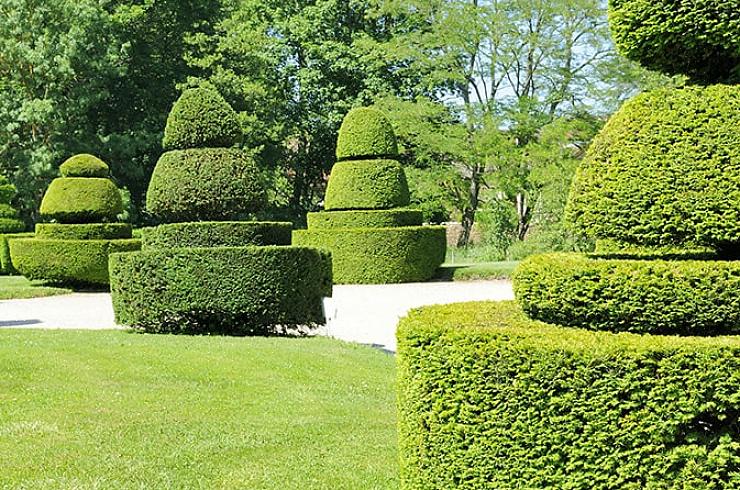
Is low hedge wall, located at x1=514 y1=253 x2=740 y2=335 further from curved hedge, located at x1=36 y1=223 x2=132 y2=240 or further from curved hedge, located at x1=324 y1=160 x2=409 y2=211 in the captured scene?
curved hedge, located at x1=324 y1=160 x2=409 y2=211

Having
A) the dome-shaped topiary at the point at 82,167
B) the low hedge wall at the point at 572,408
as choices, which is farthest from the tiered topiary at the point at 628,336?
the dome-shaped topiary at the point at 82,167

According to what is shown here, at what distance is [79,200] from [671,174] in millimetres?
17446

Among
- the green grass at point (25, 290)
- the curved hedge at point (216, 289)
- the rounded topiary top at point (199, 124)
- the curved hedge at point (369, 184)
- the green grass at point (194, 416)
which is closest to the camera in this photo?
the green grass at point (194, 416)

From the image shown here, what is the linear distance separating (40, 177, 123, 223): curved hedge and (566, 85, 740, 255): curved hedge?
1704 cm

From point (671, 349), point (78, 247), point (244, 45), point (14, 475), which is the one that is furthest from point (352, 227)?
point (671, 349)

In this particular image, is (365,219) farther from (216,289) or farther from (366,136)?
(216,289)

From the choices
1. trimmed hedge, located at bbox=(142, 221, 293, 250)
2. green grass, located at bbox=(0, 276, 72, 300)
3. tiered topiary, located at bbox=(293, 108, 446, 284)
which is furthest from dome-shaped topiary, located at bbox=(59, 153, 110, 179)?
trimmed hedge, located at bbox=(142, 221, 293, 250)

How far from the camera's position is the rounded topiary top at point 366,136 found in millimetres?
21344

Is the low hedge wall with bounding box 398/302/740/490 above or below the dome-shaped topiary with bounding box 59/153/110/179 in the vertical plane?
below

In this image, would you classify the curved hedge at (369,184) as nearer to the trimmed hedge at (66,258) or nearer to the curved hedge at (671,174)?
the trimmed hedge at (66,258)

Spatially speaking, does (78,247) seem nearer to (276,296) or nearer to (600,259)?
(276,296)

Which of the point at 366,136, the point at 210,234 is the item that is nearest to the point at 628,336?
the point at 210,234

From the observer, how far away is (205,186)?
1171 cm

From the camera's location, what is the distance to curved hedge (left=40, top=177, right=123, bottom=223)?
19047 millimetres
